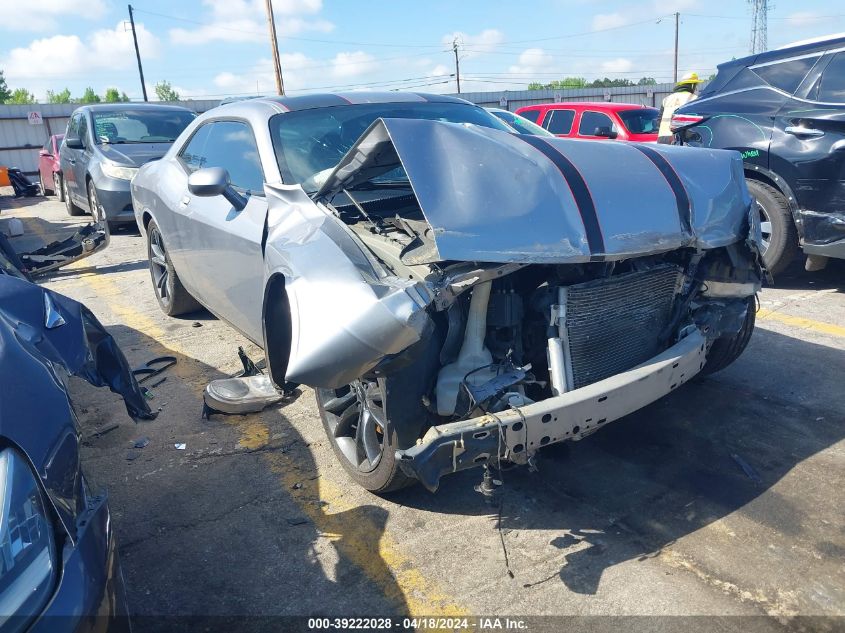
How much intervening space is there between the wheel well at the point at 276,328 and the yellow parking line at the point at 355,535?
54 cm

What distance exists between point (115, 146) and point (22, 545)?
9.28m

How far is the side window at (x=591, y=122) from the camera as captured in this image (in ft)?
33.0

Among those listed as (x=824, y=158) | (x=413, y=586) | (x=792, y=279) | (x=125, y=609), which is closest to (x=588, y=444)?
(x=413, y=586)

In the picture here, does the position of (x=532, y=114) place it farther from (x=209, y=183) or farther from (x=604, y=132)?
(x=209, y=183)

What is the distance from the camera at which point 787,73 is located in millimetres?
5867

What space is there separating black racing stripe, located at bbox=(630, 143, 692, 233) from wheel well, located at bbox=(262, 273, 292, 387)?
1.72 meters

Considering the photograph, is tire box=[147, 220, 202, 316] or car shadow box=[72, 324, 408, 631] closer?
car shadow box=[72, 324, 408, 631]

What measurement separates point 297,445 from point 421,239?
1.53m

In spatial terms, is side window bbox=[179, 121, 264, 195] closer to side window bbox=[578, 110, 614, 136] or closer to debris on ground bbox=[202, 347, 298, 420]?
debris on ground bbox=[202, 347, 298, 420]

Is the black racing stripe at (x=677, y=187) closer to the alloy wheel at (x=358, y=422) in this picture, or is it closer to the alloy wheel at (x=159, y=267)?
the alloy wheel at (x=358, y=422)

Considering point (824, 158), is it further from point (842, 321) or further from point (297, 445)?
point (297, 445)

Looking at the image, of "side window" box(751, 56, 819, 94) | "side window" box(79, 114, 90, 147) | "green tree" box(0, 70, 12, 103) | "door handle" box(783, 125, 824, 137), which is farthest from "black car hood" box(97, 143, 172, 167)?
"green tree" box(0, 70, 12, 103)

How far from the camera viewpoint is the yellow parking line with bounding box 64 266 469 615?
8.02ft

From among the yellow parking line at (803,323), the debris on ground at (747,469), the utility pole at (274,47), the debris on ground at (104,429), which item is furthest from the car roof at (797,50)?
the utility pole at (274,47)
